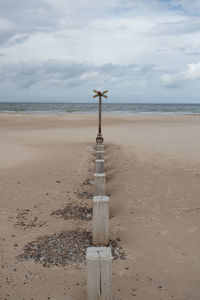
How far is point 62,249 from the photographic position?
4.45m

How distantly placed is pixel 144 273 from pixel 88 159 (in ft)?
24.0

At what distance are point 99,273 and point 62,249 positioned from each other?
1.61 metres

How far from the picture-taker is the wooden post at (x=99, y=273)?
9.65ft

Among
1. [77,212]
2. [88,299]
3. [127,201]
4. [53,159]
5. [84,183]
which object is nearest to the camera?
[88,299]

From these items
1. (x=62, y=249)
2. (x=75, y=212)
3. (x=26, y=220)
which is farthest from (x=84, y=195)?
(x=62, y=249)

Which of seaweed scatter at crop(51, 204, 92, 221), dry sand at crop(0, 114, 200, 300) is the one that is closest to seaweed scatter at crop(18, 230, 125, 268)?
dry sand at crop(0, 114, 200, 300)

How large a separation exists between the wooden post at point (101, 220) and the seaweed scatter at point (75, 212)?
1.24m

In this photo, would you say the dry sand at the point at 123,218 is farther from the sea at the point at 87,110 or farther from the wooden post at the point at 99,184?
the sea at the point at 87,110

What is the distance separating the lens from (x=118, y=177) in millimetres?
8258

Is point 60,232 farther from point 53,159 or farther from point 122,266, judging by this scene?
point 53,159

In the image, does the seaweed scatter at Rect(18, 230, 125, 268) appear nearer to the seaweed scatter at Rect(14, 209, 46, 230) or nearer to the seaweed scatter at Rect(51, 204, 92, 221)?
the seaweed scatter at Rect(14, 209, 46, 230)

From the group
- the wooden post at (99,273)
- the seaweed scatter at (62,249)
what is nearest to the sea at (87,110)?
the seaweed scatter at (62,249)

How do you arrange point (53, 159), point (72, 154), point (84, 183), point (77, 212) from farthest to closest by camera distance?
point (72, 154), point (53, 159), point (84, 183), point (77, 212)

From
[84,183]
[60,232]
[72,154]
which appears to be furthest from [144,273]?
[72,154]
